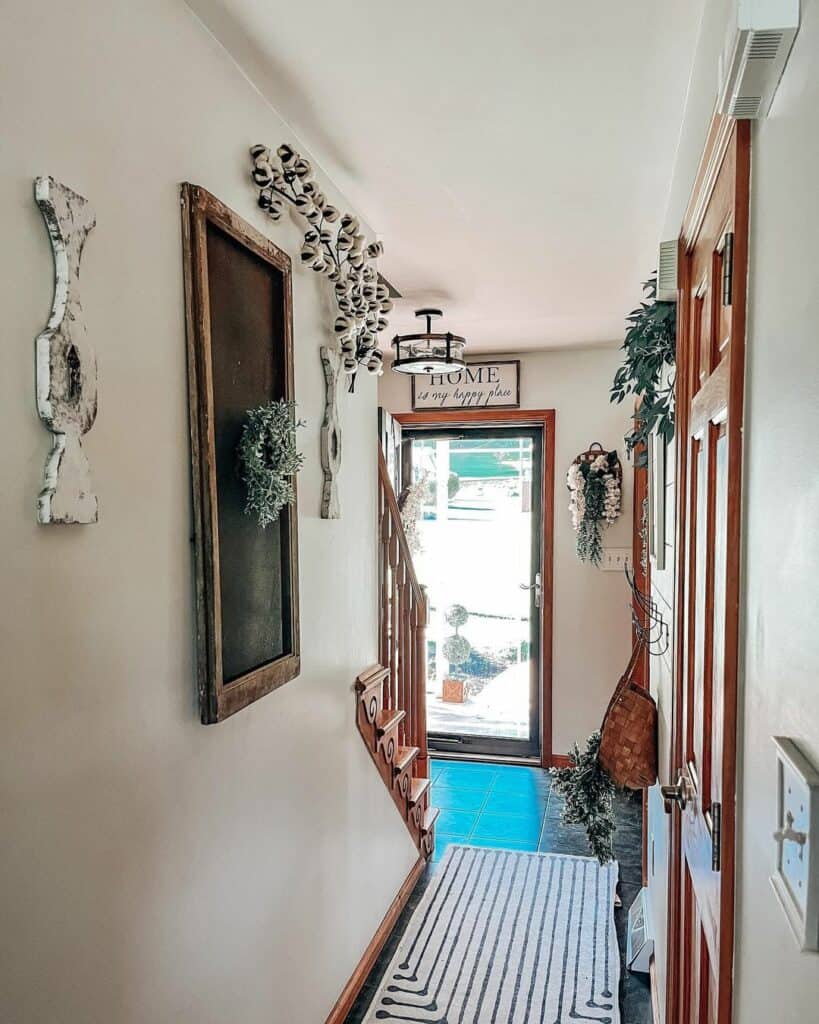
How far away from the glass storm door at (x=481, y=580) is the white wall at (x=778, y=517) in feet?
12.7

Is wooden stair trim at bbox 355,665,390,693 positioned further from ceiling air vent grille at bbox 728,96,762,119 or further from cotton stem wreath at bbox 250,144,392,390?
ceiling air vent grille at bbox 728,96,762,119

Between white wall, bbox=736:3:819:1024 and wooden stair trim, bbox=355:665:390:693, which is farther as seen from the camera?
wooden stair trim, bbox=355:665:390:693

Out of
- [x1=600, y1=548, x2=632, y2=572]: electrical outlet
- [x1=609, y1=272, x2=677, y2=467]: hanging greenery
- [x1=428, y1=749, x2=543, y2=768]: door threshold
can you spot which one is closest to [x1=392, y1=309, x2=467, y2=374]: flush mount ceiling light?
[x1=609, y1=272, x2=677, y2=467]: hanging greenery

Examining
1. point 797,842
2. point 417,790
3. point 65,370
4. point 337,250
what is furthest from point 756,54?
point 417,790

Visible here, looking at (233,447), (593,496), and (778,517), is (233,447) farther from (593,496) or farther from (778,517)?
(593,496)

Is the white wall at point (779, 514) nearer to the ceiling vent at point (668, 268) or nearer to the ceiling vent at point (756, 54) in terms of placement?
the ceiling vent at point (756, 54)

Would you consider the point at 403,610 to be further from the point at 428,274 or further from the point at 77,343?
the point at 77,343

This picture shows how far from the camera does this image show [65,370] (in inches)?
43.4

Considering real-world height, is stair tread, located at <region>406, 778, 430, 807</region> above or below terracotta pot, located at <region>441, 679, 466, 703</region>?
above

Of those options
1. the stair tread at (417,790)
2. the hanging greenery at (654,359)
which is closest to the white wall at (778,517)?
the hanging greenery at (654,359)

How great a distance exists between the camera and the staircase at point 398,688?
2.73m

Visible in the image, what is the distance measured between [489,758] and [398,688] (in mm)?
1972

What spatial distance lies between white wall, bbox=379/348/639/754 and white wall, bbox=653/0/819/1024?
3654mm

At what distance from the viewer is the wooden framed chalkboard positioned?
1.47 m
